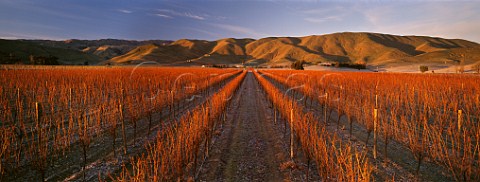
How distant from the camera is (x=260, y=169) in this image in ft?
15.4

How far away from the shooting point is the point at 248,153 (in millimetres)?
5527

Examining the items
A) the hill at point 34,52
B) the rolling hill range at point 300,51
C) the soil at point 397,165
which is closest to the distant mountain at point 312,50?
the rolling hill range at point 300,51

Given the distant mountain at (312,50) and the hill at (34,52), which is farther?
the distant mountain at (312,50)

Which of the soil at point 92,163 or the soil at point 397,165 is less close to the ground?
the soil at point 92,163

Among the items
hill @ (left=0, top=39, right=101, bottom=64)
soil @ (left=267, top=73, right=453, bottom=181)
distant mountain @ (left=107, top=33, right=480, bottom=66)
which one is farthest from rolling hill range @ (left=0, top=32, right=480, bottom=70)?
soil @ (left=267, top=73, right=453, bottom=181)

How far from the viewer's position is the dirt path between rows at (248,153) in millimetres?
4457

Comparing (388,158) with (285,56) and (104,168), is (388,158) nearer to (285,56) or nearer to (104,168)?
(104,168)

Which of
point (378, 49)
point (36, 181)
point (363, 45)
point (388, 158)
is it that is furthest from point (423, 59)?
point (36, 181)

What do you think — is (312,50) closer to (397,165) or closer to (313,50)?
(313,50)

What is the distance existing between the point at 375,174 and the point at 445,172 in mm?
1288

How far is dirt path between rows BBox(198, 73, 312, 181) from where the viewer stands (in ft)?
14.6

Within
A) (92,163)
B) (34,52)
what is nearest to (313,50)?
(34,52)

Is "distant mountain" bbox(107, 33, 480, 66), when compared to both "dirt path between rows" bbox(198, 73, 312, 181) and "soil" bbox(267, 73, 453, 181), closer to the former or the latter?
"dirt path between rows" bbox(198, 73, 312, 181)

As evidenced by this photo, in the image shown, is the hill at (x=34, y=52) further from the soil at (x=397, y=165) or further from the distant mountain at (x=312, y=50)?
the soil at (x=397, y=165)
